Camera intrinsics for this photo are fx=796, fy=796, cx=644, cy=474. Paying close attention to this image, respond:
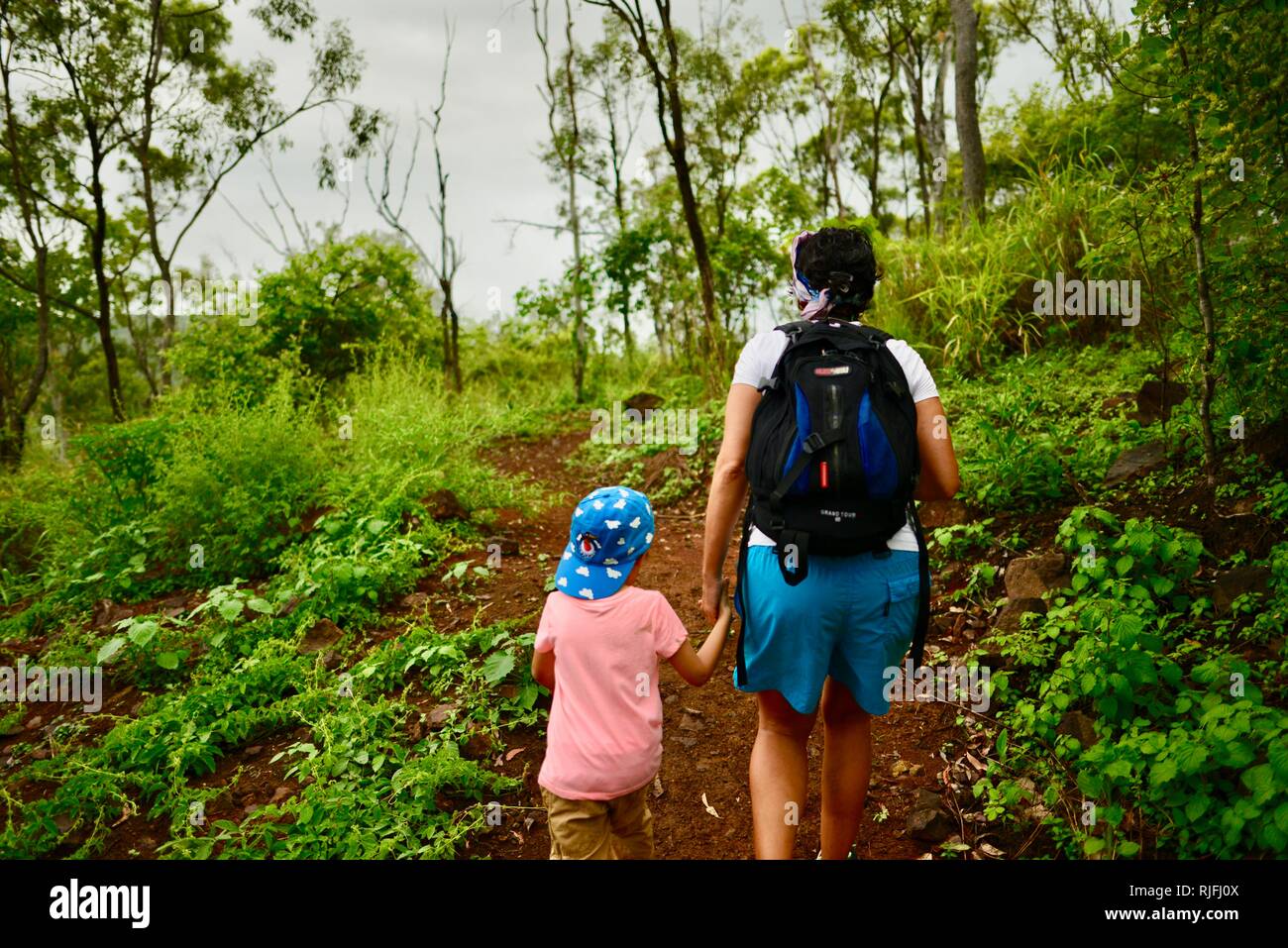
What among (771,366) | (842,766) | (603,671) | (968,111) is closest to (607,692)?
A: (603,671)

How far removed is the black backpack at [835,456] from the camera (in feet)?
6.35

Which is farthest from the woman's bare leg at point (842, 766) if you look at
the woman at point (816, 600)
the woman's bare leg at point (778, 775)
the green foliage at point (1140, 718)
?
the green foliage at point (1140, 718)

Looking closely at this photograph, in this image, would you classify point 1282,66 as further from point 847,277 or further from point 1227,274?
point 847,277

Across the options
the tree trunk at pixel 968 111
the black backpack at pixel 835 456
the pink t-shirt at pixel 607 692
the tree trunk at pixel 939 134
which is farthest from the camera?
the tree trunk at pixel 939 134

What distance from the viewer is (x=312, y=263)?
42.4 feet

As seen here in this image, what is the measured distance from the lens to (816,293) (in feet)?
7.14

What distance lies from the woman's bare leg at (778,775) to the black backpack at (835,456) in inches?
17.7

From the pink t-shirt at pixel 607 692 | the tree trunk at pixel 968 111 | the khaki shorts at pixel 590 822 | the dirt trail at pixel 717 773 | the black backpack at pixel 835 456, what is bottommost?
the dirt trail at pixel 717 773

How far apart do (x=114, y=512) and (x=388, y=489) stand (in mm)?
2424

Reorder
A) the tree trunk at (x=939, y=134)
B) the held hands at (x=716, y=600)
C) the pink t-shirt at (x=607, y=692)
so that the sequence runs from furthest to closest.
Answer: the tree trunk at (x=939, y=134)
the held hands at (x=716, y=600)
the pink t-shirt at (x=607, y=692)

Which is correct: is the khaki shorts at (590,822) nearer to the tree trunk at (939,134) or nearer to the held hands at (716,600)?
the held hands at (716,600)

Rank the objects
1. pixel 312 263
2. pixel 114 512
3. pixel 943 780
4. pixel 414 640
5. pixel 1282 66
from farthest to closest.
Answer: pixel 312 263 < pixel 114 512 < pixel 414 640 < pixel 943 780 < pixel 1282 66

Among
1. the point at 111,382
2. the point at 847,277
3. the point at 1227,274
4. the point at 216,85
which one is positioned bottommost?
the point at 847,277
